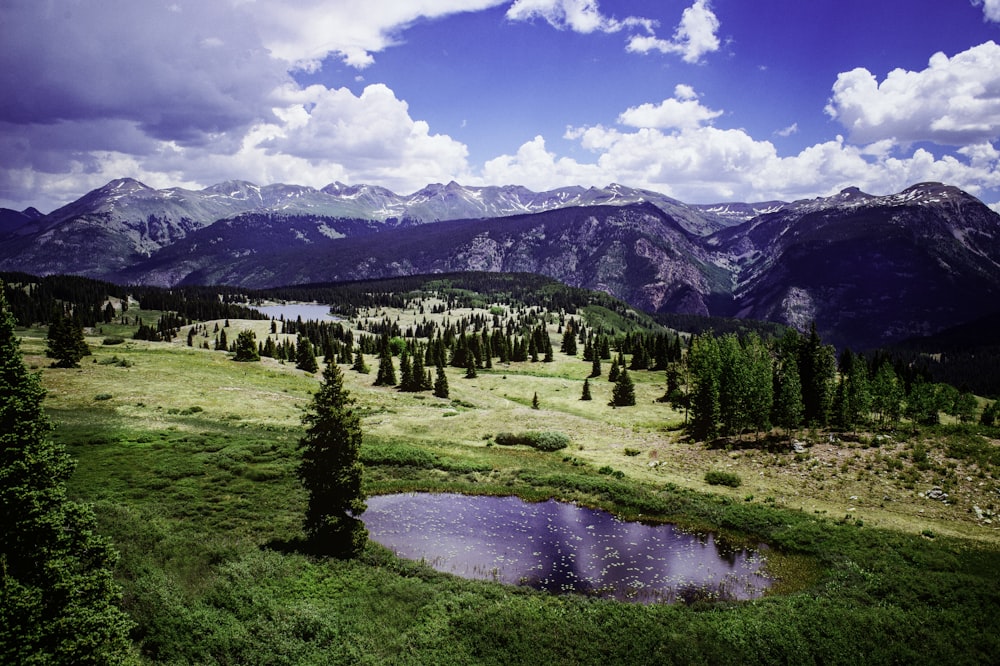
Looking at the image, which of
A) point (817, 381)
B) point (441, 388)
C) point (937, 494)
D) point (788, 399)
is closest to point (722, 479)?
point (937, 494)

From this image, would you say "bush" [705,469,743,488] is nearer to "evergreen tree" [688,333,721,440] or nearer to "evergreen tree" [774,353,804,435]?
"evergreen tree" [688,333,721,440]

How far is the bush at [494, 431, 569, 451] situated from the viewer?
6931 centimetres

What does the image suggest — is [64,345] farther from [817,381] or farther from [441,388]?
[817,381]

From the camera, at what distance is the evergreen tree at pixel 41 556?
17.5 m

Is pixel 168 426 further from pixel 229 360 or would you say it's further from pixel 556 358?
pixel 556 358

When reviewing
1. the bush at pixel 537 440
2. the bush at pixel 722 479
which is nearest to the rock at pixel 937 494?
the bush at pixel 722 479

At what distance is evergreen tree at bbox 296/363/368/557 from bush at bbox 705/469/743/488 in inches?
1461

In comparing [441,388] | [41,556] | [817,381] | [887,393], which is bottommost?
[441,388]

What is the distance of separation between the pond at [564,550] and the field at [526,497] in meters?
2.49

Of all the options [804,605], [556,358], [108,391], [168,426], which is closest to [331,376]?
[804,605]

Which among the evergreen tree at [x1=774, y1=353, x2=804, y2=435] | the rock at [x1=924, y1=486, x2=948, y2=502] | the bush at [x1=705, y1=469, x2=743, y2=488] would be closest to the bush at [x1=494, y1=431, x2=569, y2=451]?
the bush at [x1=705, y1=469, x2=743, y2=488]

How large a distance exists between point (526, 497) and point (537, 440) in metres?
19.3

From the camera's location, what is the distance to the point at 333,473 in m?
35.7

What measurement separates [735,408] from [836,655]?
4667cm
